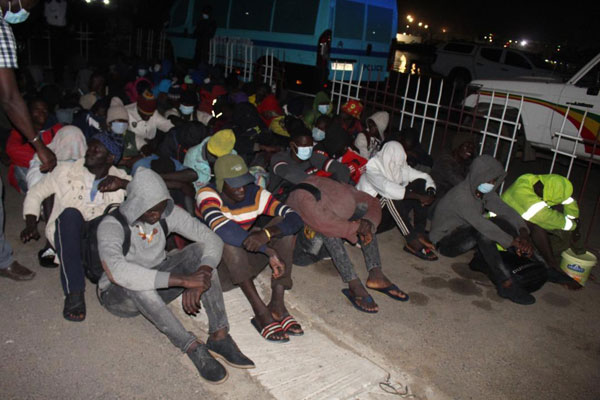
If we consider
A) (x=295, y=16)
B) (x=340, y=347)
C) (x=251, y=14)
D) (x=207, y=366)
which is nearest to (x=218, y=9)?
(x=251, y=14)

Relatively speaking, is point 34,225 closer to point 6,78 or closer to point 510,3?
point 6,78

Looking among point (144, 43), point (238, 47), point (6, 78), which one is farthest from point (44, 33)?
point (6, 78)

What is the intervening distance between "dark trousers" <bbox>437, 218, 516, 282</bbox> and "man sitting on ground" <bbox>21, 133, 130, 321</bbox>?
10.6ft

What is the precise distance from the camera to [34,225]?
3.58 metres

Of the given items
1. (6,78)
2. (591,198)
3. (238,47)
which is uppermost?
(238,47)

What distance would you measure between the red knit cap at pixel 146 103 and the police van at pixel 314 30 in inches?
155

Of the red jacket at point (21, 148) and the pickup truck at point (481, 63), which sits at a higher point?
the pickup truck at point (481, 63)

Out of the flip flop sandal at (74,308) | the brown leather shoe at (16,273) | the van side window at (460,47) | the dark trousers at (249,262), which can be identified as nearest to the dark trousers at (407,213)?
the dark trousers at (249,262)

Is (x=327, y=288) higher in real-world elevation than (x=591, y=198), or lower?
lower

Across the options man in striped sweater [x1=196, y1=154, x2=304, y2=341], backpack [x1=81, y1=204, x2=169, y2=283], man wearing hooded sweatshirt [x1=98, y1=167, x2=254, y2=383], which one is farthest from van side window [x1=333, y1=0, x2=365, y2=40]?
backpack [x1=81, y1=204, x2=169, y2=283]

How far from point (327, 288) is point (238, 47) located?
25.3 feet

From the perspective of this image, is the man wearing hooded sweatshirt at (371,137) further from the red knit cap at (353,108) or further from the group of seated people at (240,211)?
the red knit cap at (353,108)

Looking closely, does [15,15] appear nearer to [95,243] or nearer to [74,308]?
[95,243]

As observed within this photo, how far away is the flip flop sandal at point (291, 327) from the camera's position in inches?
142
